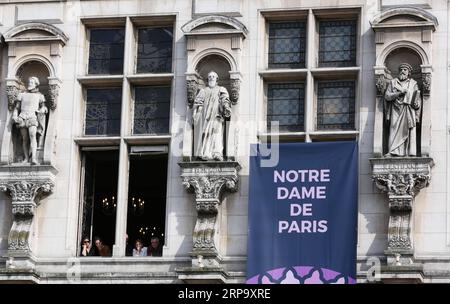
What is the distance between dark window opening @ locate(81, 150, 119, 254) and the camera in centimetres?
4328

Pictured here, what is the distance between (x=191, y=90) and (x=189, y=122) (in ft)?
2.34

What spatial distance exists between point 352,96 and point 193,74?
140 inches

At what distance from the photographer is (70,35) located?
44000 mm

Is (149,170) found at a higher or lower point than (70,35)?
lower

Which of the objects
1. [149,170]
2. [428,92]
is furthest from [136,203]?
[428,92]

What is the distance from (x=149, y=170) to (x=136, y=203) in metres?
0.83

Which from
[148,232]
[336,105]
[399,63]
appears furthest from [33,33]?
[399,63]

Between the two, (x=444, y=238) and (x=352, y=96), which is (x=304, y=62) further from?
(x=444, y=238)

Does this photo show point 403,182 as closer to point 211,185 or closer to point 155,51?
point 211,185

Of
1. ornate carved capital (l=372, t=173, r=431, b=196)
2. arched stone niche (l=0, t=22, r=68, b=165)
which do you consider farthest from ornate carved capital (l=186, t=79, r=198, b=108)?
ornate carved capital (l=372, t=173, r=431, b=196)

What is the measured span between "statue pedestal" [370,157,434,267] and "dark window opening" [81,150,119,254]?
20.2ft

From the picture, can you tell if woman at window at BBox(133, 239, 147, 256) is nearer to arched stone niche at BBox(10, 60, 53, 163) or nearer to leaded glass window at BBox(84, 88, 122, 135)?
leaded glass window at BBox(84, 88, 122, 135)
